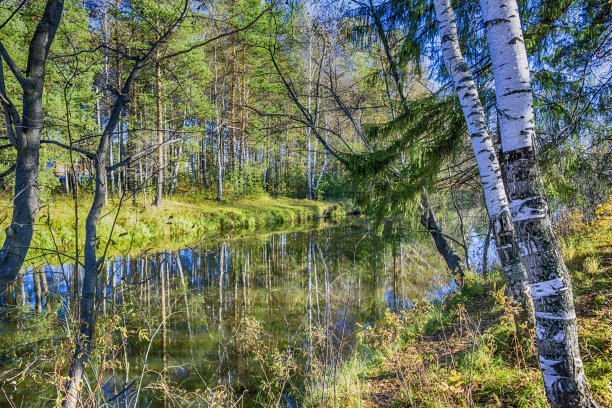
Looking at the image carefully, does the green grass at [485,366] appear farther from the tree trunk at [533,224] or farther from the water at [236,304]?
the water at [236,304]

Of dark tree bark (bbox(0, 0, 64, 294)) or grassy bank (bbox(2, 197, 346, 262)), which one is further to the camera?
grassy bank (bbox(2, 197, 346, 262))

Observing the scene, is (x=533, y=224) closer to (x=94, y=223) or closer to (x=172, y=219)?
(x=94, y=223)

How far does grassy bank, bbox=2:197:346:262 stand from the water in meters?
1.31

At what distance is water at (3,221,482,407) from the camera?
3.53 m

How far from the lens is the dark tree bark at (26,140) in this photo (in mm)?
2109

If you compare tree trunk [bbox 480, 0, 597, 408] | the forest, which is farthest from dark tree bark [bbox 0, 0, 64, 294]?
tree trunk [bbox 480, 0, 597, 408]

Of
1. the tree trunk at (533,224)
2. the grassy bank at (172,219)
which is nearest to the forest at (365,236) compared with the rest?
the tree trunk at (533,224)

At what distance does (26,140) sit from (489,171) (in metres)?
3.44

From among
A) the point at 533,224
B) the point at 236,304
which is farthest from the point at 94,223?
the point at 236,304

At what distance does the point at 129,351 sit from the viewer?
4688 mm

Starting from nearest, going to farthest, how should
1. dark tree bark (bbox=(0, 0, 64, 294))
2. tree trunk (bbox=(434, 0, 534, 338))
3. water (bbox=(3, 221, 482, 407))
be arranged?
dark tree bark (bbox=(0, 0, 64, 294)), tree trunk (bbox=(434, 0, 534, 338)), water (bbox=(3, 221, 482, 407))

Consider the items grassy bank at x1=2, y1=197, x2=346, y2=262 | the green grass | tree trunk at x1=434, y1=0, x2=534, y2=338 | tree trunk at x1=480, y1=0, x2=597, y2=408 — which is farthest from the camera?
grassy bank at x1=2, y1=197, x2=346, y2=262

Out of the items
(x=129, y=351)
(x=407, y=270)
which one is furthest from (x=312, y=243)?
(x=129, y=351)

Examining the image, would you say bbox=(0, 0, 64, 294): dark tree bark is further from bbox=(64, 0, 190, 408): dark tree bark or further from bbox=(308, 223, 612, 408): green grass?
bbox=(308, 223, 612, 408): green grass
